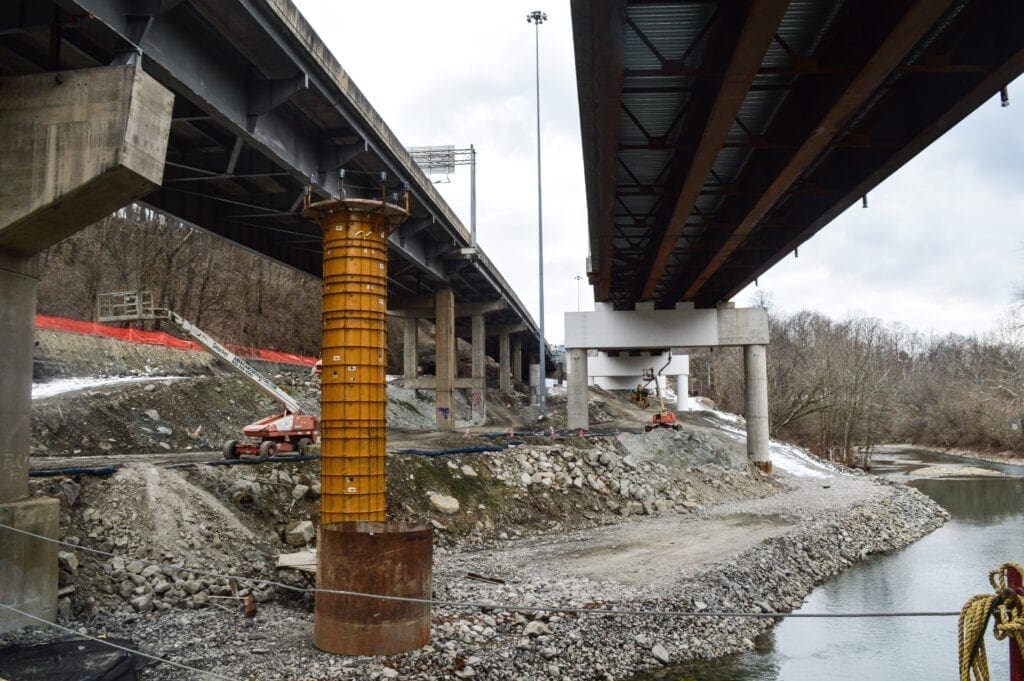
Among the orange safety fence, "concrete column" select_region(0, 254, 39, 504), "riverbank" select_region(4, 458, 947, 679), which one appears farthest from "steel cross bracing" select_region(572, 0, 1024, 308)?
the orange safety fence

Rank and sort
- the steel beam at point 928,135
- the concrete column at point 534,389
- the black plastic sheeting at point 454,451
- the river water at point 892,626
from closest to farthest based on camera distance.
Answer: the steel beam at point 928,135 → the river water at point 892,626 → the black plastic sheeting at point 454,451 → the concrete column at point 534,389

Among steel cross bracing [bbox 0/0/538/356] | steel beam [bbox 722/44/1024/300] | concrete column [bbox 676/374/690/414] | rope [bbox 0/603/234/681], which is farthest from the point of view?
concrete column [bbox 676/374/690/414]

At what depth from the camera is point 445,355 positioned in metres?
34.5

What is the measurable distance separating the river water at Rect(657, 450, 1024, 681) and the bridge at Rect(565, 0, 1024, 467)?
28.4 feet

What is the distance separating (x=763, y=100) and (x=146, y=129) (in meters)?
10.7

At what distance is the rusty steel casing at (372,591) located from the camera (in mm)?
9297

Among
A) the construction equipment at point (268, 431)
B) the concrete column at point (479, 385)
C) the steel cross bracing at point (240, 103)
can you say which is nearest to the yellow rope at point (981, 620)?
the steel cross bracing at point (240, 103)

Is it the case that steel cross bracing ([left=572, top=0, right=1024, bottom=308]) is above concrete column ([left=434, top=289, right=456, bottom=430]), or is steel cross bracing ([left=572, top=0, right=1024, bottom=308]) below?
above

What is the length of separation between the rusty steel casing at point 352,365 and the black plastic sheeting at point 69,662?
308cm

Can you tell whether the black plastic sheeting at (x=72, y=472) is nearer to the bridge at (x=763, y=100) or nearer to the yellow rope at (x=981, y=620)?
the bridge at (x=763, y=100)

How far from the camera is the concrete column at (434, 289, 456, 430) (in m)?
33.8

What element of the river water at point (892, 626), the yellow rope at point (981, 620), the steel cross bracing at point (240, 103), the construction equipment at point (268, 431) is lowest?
the river water at point (892, 626)

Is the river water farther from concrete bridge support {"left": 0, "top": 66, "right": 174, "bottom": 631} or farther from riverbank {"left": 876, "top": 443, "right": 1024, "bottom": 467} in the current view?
riverbank {"left": 876, "top": 443, "right": 1024, "bottom": 467}

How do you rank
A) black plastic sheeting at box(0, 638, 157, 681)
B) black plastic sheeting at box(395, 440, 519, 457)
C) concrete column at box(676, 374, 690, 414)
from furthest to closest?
1. concrete column at box(676, 374, 690, 414)
2. black plastic sheeting at box(395, 440, 519, 457)
3. black plastic sheeting at box(0, 638, 157, 681)
